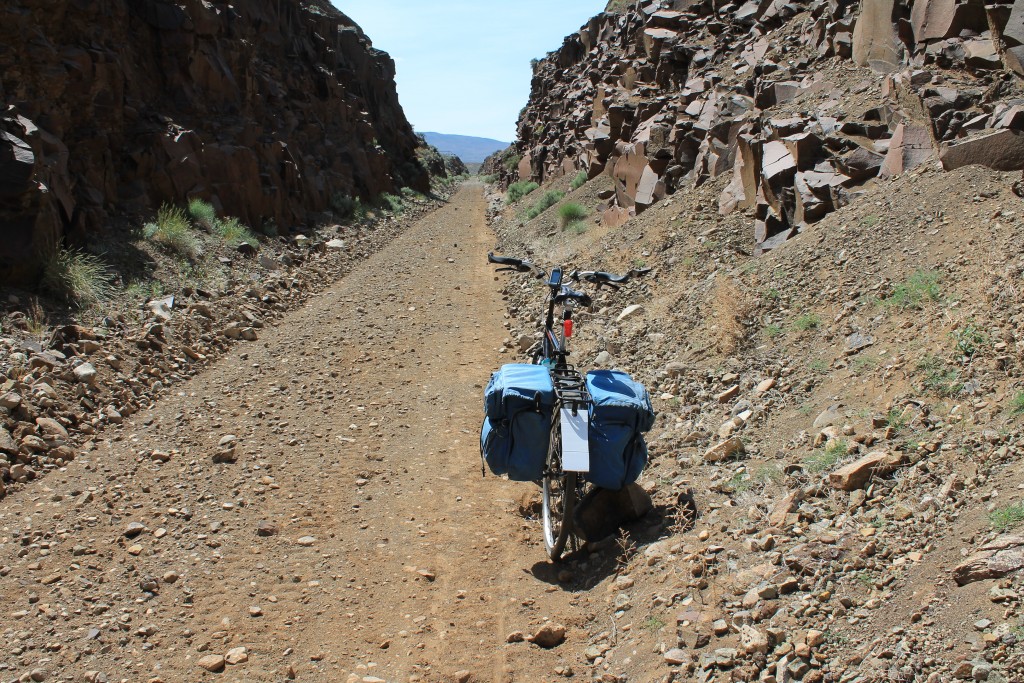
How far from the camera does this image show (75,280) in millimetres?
9508

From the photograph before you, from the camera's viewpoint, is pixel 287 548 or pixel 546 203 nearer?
pixel 287 548

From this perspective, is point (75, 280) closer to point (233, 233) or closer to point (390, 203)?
point (233, 233)

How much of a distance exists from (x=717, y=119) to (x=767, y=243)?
502 cm

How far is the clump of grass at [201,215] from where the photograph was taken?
1466cm

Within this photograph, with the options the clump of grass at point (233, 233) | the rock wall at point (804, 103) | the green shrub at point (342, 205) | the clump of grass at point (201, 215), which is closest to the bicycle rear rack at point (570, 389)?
the rock wall at point (804, 103)

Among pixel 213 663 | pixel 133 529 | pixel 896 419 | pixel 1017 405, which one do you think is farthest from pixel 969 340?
pixel 133 529

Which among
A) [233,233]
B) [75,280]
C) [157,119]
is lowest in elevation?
[75,280]

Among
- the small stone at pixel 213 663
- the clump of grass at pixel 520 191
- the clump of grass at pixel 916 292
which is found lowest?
the small stone at pixel 213 663

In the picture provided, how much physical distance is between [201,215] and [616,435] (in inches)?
484

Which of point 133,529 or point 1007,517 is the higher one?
point 1007,517

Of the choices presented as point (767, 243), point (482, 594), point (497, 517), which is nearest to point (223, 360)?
point (497, 517)

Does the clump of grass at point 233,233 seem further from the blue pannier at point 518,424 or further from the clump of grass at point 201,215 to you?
the blue pannier at point 518,424

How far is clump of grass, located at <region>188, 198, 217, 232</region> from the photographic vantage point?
14.7 metres

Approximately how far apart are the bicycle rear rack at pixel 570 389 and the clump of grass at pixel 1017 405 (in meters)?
2.29
